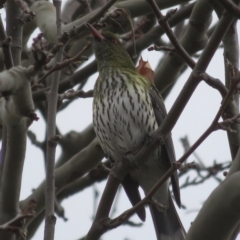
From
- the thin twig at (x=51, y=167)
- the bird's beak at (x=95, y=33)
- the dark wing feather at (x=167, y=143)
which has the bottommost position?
the thin twig at (x=51, y=167)

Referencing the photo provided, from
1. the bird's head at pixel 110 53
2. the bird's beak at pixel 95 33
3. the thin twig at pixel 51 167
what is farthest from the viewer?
the bird's head at pixel 110 53

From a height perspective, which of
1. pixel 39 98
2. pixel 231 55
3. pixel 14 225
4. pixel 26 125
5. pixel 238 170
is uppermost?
pixel 39 98

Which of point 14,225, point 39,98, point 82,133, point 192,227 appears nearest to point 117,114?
point 39,98

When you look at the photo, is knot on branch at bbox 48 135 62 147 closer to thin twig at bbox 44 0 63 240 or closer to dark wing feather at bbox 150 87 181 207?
thin twig at bbox 44 0 63 240

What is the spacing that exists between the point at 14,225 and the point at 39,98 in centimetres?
266

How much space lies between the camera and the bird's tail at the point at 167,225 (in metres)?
5.04

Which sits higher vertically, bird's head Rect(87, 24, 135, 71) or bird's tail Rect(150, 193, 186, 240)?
bird's head Rect(87, 24, 135, 71)

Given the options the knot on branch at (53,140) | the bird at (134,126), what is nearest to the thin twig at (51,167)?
the knot on branch at (53,140)

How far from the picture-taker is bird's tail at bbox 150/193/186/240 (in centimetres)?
504

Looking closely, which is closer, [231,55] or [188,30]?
[231,55]

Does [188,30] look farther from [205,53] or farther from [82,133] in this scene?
[205,53]

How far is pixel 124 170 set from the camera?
4.04m

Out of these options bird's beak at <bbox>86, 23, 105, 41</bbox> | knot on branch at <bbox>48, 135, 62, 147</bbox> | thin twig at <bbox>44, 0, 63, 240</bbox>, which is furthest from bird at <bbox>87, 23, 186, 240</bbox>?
knot on branch at <bbox>48, 135, 62, 147</bbox>

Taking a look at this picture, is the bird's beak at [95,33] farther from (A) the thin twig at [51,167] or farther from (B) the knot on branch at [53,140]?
(B) the knot on branch at [53,140]
